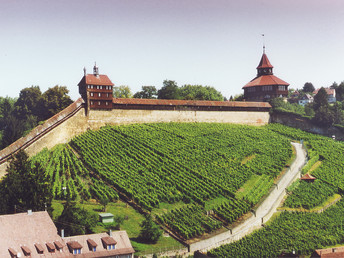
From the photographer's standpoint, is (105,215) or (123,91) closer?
(105,215)

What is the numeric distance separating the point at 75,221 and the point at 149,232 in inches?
222

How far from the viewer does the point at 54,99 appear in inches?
2630

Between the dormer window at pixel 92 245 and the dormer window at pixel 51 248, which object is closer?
the dormer window at pixel 51 248

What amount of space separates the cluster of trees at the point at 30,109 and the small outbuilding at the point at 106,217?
24.8 m

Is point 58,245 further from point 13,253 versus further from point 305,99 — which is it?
point 305,99

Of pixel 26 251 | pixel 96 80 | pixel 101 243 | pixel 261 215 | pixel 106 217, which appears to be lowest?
pixel 261 215

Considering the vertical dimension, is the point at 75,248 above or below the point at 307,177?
above

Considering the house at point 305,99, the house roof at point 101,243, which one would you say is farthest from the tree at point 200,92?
the house roof at point 101,243

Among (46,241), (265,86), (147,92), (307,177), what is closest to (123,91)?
(147,92)

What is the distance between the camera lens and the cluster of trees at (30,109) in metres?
57.9

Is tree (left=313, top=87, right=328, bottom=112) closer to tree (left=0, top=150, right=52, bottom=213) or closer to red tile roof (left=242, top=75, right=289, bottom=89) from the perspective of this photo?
red tile roof (left=242, top=75, right=289, bottom=89)

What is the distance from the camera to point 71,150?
5144 cm

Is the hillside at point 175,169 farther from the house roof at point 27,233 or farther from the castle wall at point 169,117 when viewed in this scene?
the house roof at point 27,233

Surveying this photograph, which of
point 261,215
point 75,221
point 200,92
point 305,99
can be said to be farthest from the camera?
point 305,99
